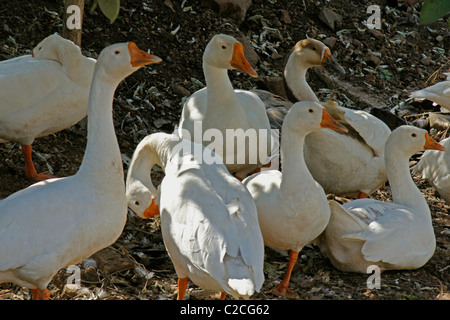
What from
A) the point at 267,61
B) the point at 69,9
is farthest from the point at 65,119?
the point at 267,61

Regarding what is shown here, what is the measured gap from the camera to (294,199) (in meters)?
4.87

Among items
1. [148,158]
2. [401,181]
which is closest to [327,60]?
[401,181]

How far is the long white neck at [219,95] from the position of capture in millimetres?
6066

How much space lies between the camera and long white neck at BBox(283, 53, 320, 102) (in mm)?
7223

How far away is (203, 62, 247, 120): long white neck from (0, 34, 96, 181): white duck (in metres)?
1.18

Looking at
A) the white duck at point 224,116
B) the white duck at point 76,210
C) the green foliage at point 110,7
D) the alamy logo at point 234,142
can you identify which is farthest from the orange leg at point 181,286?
the green foliage at point 110,7

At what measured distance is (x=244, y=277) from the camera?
378cm

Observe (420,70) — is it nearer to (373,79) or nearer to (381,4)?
(373,79)

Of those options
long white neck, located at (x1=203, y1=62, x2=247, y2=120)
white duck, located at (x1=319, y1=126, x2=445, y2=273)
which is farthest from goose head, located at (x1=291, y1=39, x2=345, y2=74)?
white duck, located at (x1=319, y1=126, x2=445, y2=273)

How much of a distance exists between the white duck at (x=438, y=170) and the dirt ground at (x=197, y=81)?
0.23 meters

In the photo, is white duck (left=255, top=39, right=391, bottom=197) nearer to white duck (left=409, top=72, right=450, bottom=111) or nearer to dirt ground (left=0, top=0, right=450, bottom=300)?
white duck (left=409, top=72, right=450, bottom=111)

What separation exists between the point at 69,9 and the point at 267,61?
120 inches

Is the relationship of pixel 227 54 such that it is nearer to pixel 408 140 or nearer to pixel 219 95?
pixel 219 95

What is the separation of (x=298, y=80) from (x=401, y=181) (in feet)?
6.49
